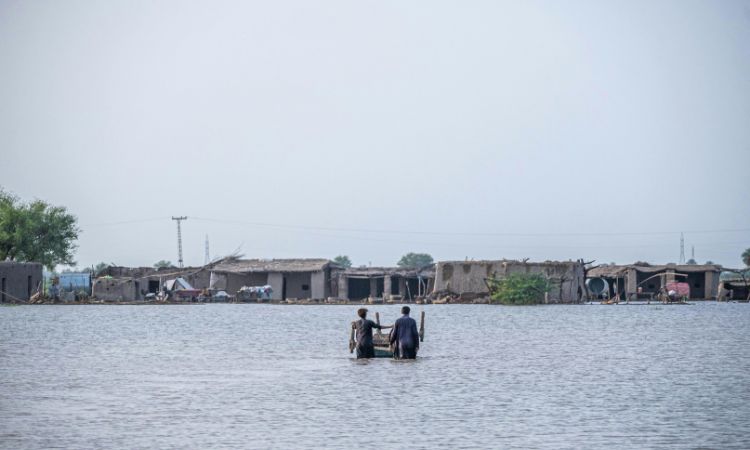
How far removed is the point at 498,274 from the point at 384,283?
31.0ft

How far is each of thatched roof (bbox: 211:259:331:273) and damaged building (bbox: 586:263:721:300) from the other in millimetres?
20469

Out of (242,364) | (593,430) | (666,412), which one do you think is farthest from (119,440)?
(242,364)

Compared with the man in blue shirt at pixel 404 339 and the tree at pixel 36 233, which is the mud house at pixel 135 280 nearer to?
the tree at pixel 36 233

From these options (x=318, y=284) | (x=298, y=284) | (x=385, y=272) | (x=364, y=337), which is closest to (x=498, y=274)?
(x=385, y=272)

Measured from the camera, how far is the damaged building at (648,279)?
7781 cm

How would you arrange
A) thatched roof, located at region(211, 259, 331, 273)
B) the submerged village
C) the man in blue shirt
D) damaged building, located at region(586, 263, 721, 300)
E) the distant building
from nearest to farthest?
the man in blue shirt, the submerged village, thatched roof, located at region(211, 259, 331, 273), damaged building, located at region(586, 263, 721, 300), the distant building

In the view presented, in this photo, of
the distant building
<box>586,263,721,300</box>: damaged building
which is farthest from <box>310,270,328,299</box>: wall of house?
<box>586,263,721,300</box>: damaged building

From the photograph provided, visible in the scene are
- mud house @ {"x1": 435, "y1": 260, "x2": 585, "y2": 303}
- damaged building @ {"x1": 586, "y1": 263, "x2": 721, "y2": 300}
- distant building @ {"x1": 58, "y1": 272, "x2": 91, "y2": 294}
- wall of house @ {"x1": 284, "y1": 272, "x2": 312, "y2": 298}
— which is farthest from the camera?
distant building @ {"x1": 58, "y1": 272, "x2": 91, "y2": 294}

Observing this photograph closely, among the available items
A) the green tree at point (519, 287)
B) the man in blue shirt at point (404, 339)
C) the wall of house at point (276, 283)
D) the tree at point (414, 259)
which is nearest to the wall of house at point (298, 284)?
the wall of house at point (276, 283)

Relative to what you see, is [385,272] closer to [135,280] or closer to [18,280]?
[135,280]

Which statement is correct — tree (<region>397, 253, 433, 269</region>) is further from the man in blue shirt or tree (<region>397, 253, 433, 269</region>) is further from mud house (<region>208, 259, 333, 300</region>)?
the man in blue shirt

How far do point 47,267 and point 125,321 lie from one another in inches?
1189

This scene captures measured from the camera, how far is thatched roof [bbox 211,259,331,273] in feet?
247

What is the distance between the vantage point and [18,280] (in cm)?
6906
